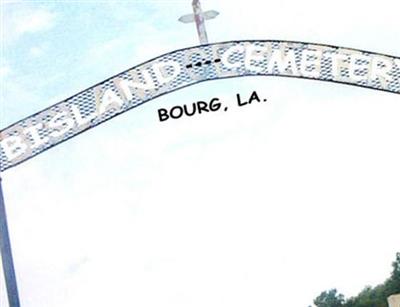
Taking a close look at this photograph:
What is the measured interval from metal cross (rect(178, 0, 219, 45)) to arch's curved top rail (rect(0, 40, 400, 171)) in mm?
348

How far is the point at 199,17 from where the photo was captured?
1059 centimetres

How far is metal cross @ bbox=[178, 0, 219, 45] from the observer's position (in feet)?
34.3

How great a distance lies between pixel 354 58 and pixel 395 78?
2.46 ft

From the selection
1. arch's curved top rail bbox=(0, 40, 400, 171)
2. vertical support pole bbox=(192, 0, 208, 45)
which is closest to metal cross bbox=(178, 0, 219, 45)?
vertical support pole bbox=(192, 0, 208, 45)

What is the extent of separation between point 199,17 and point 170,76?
99cm

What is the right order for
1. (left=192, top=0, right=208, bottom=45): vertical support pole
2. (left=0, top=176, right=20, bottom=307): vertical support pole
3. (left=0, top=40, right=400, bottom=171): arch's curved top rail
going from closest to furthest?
(left=0, top=176, right=20, bottom=307): vertical support pole < (left=0, top=40, right=400, bottom=171): arch's curved top rail < (left=192, top=0, right=208, bottom=45): vertical support pole

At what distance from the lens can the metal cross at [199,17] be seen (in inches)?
412

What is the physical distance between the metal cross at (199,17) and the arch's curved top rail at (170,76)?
0.35m

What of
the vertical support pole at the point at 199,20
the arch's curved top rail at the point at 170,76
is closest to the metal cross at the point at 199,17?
the vertical support pole at the point at 199,20

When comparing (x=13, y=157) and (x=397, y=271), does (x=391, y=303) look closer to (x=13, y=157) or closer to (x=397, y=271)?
(x=397, y=271)

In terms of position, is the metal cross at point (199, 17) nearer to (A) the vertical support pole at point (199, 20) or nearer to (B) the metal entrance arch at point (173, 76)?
(A) the vertical support pole at point (199, 20)

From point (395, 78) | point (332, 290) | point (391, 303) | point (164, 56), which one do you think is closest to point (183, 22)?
point (164, 56)

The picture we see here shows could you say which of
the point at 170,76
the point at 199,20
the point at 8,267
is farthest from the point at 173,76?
the point at 8,267

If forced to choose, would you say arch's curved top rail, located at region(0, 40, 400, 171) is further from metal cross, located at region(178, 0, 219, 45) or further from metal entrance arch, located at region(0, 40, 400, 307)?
metal cross, located at region(178, 0, 219, 45)
